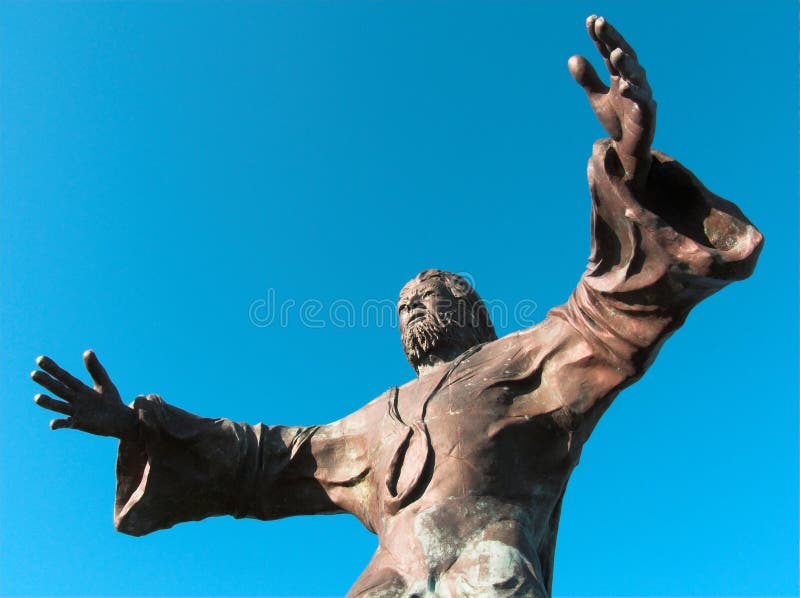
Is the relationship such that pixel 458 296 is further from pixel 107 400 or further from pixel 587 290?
pixel 107 400

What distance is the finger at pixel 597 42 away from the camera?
4.57 meters

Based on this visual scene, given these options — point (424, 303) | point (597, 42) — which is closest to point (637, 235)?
point (597, 42)

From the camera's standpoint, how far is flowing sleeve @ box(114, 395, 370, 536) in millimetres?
5918

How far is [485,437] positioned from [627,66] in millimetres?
2184

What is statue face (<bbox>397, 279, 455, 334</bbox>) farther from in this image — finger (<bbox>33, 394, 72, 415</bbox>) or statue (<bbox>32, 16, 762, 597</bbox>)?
finger (<bbox>33, 394, 72, 415</bbox>)

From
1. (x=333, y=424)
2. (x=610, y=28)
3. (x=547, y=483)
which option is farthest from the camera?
(x=333, y=424)

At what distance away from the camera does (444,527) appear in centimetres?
496

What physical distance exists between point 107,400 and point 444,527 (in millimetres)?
2295

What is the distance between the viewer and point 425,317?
6340 millimetres

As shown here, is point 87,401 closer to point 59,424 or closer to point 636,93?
point 59,424

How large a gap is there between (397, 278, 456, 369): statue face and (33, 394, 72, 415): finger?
2.26 m

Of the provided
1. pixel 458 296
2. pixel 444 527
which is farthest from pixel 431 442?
pixel 458 296

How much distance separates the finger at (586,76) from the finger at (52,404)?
11.8 feet

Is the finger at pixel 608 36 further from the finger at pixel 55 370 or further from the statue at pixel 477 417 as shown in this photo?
the finger at pixel 55 370
